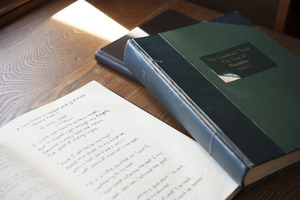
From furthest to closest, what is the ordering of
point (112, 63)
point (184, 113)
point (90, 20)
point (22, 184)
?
point (90, 20) < point (112, 63) < point (184, 113) < point (22, 184)

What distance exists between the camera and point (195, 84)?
648mm

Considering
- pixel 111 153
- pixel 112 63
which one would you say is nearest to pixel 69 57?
pixel 112 63

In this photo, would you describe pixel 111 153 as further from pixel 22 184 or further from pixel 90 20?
pixel 90 20

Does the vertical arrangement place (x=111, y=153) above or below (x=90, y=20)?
below

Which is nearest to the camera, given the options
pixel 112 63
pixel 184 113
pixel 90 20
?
pixel 184 113

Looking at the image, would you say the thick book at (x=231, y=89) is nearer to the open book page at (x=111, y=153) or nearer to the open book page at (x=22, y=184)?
the open book page at (x=111, y=153)

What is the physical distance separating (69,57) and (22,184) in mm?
383

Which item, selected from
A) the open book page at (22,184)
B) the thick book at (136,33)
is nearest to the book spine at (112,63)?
the thick book at (136,33)

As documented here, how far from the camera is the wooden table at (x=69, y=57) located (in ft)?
2.30

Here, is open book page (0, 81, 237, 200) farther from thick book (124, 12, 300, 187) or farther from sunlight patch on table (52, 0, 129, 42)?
sunlight patch on table (52, 0, 129, 42)

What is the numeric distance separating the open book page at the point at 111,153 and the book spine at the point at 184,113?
0.09ft

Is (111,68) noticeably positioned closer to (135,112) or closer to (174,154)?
(135,112)

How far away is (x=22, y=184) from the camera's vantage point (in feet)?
1.73

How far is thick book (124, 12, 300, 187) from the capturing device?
561mm
